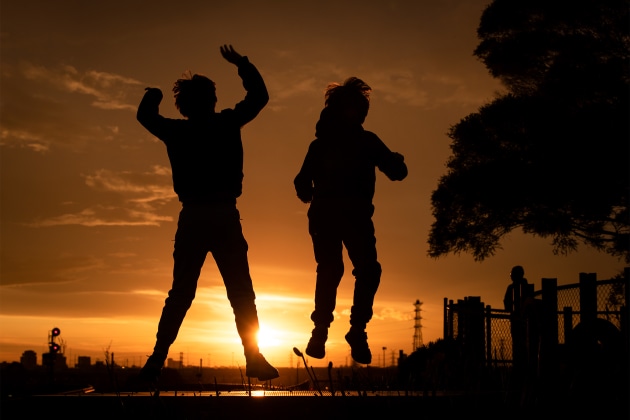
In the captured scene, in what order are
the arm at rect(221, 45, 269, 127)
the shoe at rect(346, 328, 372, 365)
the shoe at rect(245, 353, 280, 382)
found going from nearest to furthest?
the shoe at rect(245, 353, 280, 382), the arm at rect(221, 45, 269, 127), the shoe at rect(346, 328, 372, 365)

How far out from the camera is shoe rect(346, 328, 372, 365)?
274 inches

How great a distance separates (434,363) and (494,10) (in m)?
22.4

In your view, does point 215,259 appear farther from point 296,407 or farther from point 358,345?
point 296,407

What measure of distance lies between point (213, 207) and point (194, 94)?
988 mm

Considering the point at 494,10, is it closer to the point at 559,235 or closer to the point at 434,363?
the point at 559,235

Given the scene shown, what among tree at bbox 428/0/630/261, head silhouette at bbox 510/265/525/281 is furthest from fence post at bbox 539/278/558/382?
tree at bbox 428/0/630/261

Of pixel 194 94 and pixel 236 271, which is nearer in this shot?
pixel 236 271

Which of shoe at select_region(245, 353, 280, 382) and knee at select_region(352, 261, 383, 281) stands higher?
knee at select_region(352, 261, 383, 281)

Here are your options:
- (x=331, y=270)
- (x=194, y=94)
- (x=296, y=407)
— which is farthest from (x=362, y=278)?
(x=296, y=407)

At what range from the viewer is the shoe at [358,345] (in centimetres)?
696

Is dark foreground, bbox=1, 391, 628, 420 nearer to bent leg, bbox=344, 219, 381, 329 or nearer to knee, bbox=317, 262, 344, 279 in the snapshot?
bent leg, bbox=344, 219, 381, 329

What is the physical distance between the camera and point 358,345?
6.98 metres

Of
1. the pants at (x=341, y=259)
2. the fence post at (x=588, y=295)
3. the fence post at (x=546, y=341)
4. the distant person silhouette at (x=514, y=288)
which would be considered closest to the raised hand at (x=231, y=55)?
the pants at (x=341, y=259)

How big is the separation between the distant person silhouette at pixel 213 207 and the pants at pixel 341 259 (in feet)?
3.34
